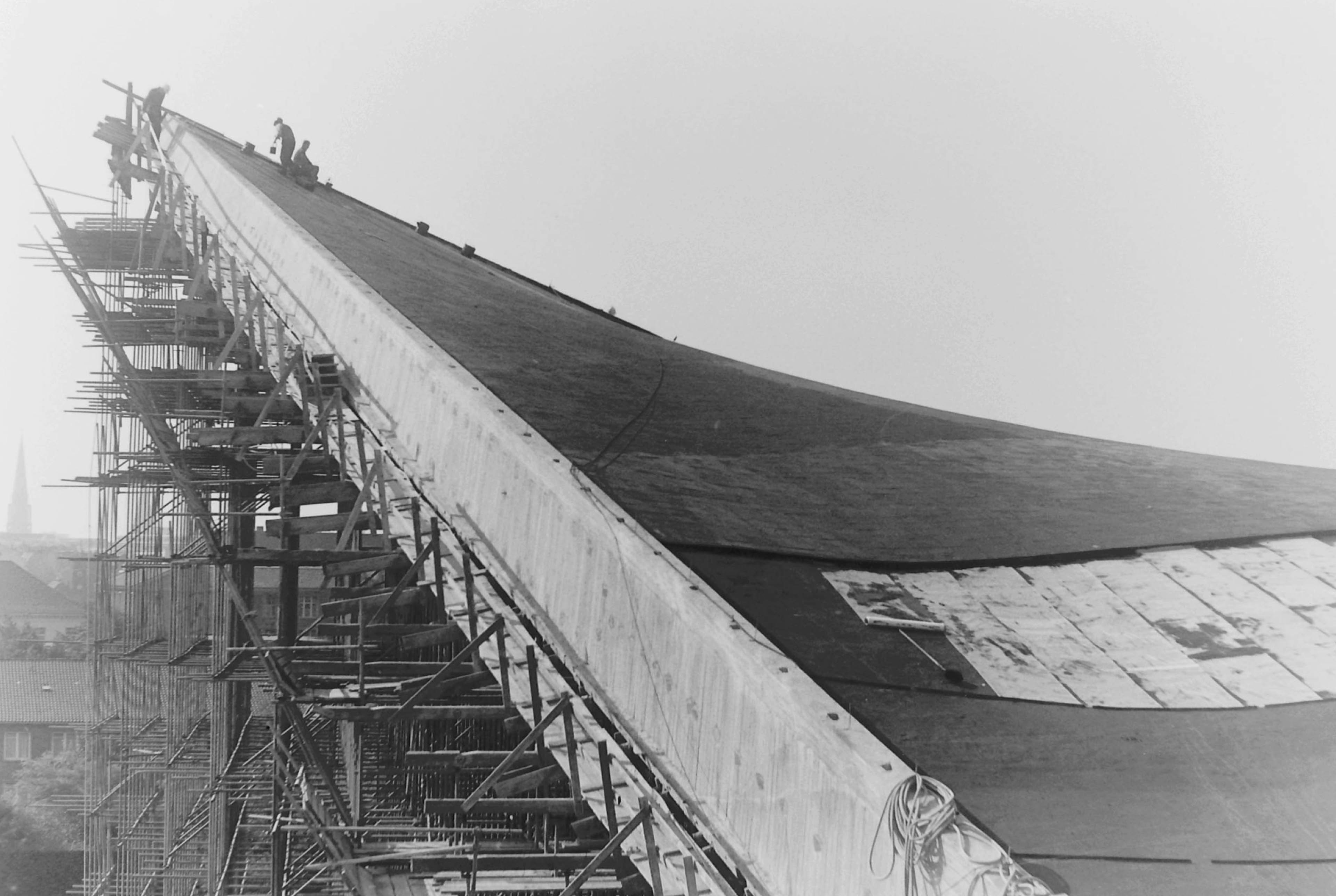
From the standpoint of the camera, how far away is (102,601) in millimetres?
20938

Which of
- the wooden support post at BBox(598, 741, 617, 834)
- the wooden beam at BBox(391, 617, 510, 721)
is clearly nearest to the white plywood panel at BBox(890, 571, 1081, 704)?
the wooden support post at BBox(598, 741, 617, 834)

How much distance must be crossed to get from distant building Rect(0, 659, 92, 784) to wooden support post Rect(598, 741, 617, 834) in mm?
44693

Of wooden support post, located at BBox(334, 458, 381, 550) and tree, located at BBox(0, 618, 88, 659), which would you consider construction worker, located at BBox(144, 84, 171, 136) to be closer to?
wooden support post, located at BBox(334, 458, 381, 550)

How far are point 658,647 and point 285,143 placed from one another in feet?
59.3

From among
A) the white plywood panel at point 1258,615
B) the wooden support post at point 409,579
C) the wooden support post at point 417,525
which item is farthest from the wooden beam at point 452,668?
the white plywood panel at point 1258,615

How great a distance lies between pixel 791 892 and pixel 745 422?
7534 millimetres

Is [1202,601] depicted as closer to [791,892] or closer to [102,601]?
[791,892]

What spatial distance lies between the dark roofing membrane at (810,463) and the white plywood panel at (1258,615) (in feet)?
1.33

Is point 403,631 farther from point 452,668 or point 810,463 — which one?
point 810,463

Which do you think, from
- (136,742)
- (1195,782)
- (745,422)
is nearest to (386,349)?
(745,422)

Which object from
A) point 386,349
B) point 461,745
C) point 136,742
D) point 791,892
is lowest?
point 136,742

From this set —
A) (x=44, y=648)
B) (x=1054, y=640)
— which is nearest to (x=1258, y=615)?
(x=1054, y=640)

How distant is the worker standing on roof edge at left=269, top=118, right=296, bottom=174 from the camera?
21172 millimetres

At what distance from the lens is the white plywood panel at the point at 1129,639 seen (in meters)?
6.47
